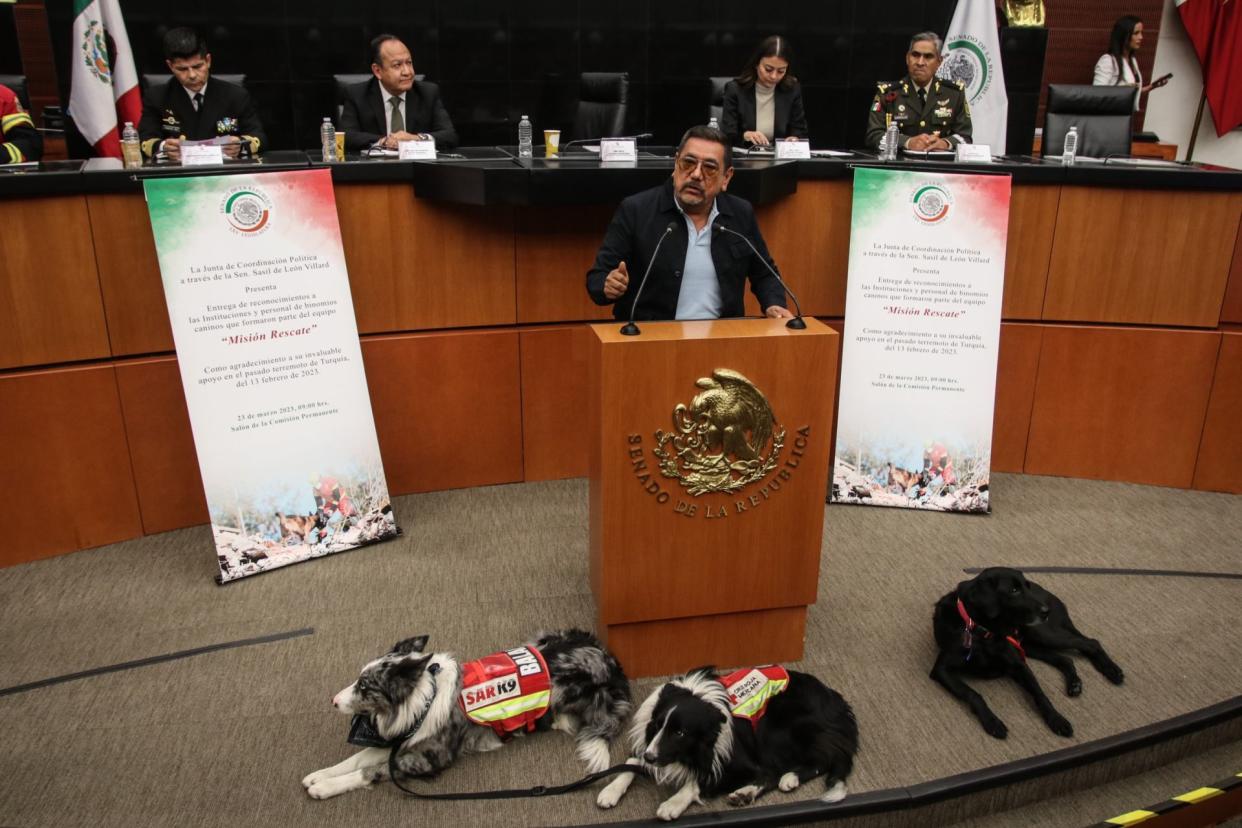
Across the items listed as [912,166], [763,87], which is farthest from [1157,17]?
[912,166]

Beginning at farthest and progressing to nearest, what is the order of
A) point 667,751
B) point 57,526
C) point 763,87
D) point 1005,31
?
point 1005,31 < point 763,87 < point 57,526 < point 667,751

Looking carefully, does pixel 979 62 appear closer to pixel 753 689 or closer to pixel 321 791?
pixel 753 689

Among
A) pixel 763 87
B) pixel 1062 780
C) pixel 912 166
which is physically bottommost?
pixel 1062 780

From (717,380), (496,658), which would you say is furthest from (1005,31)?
(496,658)

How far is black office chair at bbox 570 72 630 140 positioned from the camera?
553cm

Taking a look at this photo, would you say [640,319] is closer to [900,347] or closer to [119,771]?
[900,347]

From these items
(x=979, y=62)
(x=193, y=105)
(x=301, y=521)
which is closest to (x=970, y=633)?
(x=301, y=521)

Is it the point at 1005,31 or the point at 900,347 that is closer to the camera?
the point at 900,347

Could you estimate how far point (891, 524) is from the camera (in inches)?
139

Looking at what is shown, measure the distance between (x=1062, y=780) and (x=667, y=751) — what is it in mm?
1000

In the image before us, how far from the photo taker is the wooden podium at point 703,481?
7.46 ft

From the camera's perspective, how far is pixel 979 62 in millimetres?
6789

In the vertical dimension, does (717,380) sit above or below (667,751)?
above

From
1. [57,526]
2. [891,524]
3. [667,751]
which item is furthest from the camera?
[891,524]
